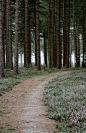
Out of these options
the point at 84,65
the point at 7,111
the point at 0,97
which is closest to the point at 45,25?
the point at 84,65

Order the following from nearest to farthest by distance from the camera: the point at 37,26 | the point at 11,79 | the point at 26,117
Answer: the point at 26,117 < the point at 11,79 < the point at 37,26

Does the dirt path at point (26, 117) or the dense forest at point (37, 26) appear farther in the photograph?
the dense forest at point (37, 26)

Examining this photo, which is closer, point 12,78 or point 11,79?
point 11,79

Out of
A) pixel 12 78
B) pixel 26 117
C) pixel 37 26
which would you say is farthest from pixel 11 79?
pixel 37 26

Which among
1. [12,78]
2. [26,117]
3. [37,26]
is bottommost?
[26,117]

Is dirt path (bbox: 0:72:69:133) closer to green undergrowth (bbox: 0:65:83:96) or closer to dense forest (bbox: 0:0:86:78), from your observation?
green undergrowth (bbox: 0:65:83:96)

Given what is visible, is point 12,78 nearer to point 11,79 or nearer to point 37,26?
point 11,79

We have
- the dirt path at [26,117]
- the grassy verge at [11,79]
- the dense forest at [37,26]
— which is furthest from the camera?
the dense forest at [37,26]

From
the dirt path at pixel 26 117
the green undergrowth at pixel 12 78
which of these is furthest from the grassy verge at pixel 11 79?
the dirt path at pixel 26 117

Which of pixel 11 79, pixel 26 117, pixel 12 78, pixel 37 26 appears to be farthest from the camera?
pixel 37 26

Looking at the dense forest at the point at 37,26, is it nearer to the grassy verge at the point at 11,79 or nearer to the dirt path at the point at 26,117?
the grassy verge at the point at 11,79

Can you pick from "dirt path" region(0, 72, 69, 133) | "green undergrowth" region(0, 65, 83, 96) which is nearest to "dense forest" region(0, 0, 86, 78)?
"green undergrowth" region(0, 65, 83, 96)

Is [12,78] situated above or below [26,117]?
above

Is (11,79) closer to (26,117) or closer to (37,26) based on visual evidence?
(26,117)
